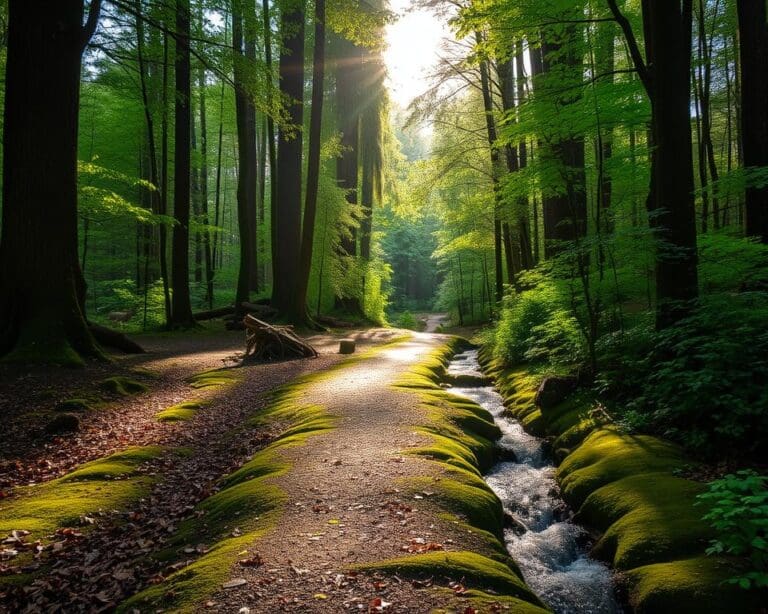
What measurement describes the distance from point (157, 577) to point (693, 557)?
12.5 ft

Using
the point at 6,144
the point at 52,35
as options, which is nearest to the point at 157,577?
the point at 6,144

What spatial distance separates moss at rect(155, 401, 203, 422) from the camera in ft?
20.7

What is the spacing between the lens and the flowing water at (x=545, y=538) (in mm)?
3645

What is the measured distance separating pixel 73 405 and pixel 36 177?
12.4 ft

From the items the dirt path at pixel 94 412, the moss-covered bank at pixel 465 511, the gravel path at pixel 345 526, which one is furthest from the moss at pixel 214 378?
the moss-covered bank at pixel 465 511

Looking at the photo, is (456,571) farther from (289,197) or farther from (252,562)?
(289,197)

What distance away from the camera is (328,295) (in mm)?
21547

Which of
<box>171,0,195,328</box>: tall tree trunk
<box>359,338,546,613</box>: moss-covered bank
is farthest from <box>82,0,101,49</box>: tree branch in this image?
<box>359,338,546,613</box>: moss-covered bank

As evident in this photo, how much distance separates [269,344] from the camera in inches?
447

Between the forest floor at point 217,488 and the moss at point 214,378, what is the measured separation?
0.19 ft

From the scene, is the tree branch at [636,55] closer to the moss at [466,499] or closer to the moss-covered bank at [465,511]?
the moss-covered bank at [465,511]

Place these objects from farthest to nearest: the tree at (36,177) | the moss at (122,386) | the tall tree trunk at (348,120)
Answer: the tall tree trunk at (348,120) < the tree at (36,177) < the moss at (122,386)

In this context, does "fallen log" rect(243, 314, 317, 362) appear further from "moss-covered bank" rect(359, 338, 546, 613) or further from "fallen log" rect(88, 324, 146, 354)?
"moss-covered bank" rect(359, 338, 546, 613)

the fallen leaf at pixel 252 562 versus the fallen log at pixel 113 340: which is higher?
the fallen log at pixel 113 340
